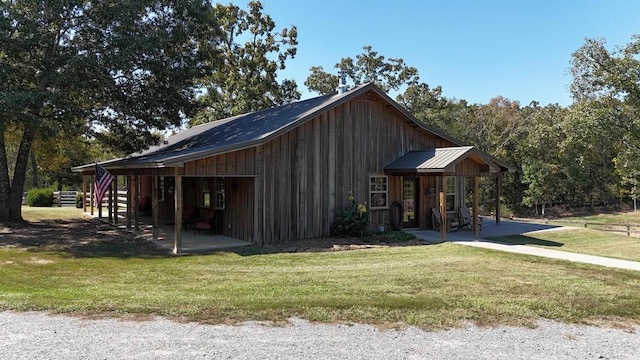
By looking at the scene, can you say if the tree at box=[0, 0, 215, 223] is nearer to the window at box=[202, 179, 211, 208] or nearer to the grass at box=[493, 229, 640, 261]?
the window at box=[202, 179, 211, 208]

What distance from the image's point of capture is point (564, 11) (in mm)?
16875

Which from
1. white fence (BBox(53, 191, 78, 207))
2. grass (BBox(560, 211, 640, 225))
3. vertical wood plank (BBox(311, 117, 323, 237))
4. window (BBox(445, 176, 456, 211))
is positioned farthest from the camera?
white fence (BBox(53, 191, 78, 207))

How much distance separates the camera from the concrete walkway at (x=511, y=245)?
9430 millimetres

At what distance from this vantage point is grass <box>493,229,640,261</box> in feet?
37.8

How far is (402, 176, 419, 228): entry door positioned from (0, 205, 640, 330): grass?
14.9ft

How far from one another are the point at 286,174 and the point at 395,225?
426cm

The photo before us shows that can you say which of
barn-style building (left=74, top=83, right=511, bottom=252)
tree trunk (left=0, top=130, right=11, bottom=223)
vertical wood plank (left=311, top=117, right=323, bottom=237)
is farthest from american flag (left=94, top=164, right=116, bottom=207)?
vertical wood plank (left=311, top=117, right=323, bottom=237)

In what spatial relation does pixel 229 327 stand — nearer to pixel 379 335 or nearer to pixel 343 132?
pixel 379 335

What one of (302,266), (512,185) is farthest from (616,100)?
(302,266)

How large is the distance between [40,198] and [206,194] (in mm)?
18707

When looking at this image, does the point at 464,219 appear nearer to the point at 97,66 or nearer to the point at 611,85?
the point at 611,85

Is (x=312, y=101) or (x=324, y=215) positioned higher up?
(x=312, y=101)

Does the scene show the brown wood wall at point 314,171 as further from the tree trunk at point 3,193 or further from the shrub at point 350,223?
the tree trunk at point 3,193

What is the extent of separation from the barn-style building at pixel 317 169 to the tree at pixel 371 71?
20.4 meters
